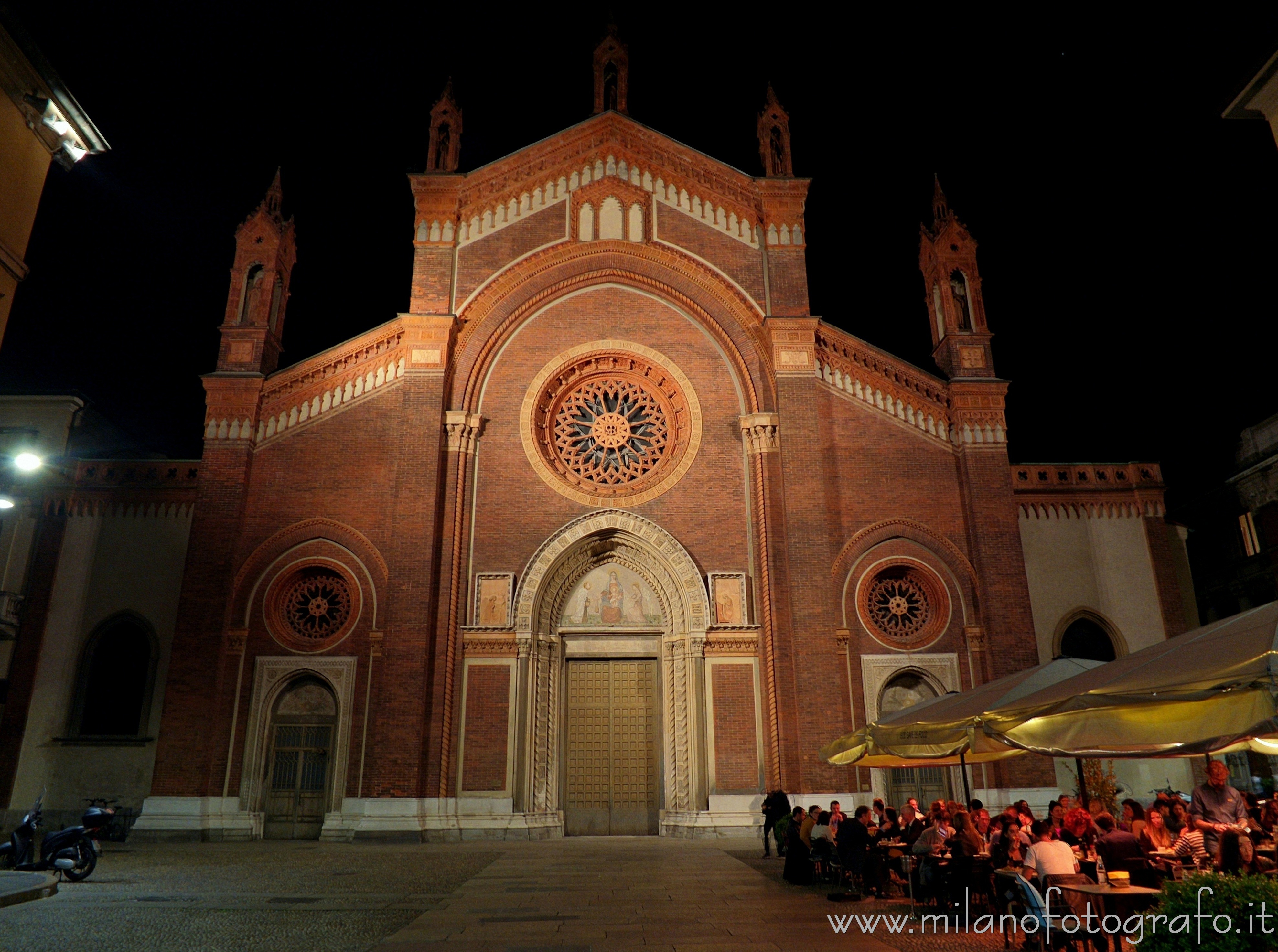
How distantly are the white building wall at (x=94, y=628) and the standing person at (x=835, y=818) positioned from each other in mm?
14708

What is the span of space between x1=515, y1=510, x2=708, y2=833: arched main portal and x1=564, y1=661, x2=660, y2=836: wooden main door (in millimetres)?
23

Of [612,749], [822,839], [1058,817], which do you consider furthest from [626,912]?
[612,749]

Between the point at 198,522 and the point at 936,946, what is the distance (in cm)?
1709

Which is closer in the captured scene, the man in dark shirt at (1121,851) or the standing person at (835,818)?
the man in dark shirt at (1121,851)

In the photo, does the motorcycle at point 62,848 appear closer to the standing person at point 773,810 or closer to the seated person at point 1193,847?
the standing person at point 773,810

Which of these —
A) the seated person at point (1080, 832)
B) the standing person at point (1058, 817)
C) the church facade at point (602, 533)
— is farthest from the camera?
the church facade at point (602, 533)

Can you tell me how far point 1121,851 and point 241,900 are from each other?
32.1ft

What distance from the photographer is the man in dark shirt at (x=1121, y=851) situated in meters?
8.54

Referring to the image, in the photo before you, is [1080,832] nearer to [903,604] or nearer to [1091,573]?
[903,604]

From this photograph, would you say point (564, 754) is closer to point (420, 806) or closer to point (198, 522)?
point (420, 806)

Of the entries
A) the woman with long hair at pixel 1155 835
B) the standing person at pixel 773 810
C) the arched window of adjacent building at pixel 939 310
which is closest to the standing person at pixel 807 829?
the standing person at pixel 773 810

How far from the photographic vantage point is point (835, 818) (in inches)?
506

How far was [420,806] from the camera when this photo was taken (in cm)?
1750

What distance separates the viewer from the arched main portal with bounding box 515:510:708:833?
1883cm
